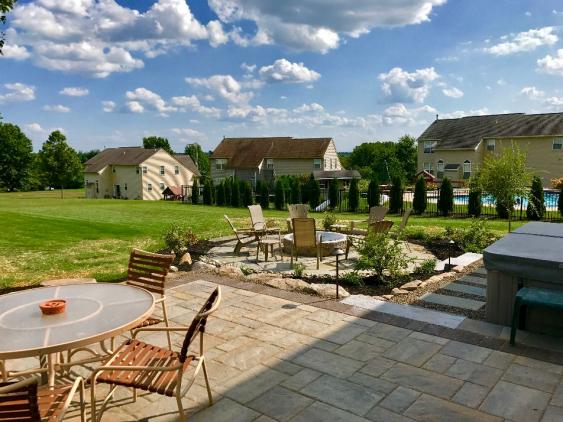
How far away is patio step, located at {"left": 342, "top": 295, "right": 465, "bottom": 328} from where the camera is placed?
5.23m

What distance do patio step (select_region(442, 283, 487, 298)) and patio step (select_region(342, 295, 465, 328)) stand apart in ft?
4.05

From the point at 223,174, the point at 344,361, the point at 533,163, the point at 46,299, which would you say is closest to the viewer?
the point at 46,299

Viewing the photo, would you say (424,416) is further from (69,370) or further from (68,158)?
(68,158)

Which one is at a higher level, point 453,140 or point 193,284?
Result: point 453,140

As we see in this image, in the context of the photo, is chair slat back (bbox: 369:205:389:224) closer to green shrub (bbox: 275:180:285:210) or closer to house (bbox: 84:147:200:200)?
green shrub (bbox: 275:180:285:210)

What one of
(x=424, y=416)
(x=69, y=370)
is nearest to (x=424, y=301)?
(x=424, y=416)

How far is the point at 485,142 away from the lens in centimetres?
4122

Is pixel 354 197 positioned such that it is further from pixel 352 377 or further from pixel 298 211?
pixel 352 377

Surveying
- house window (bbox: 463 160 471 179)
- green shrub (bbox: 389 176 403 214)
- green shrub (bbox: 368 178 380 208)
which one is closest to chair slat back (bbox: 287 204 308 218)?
green shrub (bbox: 389 176 403 214)

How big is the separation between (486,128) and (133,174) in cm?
4213

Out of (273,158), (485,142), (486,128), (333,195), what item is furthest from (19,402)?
(486,128)

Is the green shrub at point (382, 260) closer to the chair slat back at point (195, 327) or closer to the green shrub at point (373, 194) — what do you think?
the chair slat back at point (195, 327)

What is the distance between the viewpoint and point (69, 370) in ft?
12.9

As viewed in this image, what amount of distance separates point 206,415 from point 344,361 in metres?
1.52
